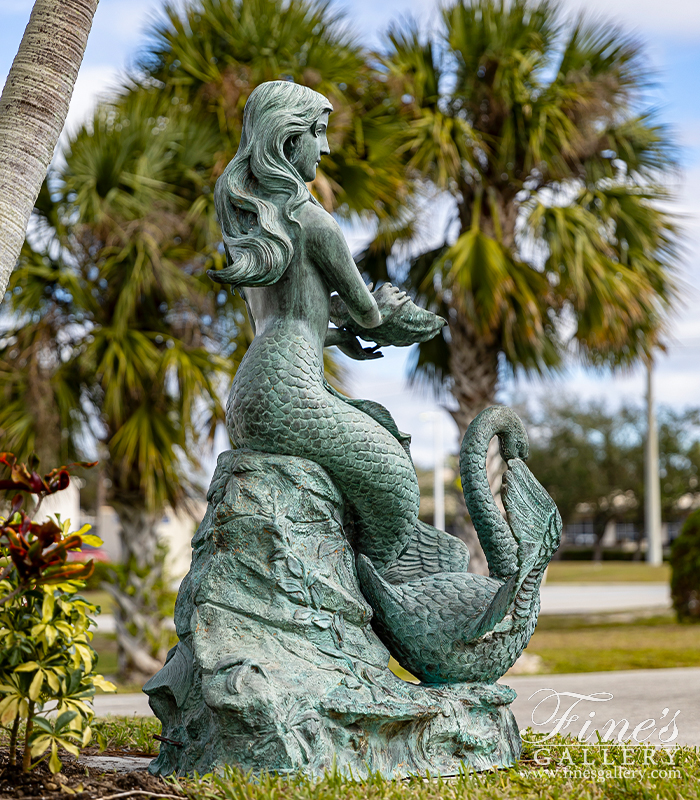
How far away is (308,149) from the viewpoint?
12.8 ft

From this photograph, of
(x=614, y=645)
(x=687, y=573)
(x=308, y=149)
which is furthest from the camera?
(x=687, y=573)

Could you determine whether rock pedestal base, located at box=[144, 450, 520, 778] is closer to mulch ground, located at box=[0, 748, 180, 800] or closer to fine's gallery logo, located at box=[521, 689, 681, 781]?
mulch ground, located at box=[0, 748, 180, 800]

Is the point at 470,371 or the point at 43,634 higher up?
the point at 470,371

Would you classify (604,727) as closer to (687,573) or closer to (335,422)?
(335,422)

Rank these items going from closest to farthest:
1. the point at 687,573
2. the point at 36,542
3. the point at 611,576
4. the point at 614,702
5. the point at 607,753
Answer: the point at 36,542 → the point at 607,753 → the point at 614,702 → the point at 687,573 → the point at 611,576

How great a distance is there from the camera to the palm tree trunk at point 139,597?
8.74 metres

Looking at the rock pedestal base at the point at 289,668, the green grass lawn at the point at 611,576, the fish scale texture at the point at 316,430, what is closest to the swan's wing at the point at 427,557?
the fish scale texture at the point at 316,430

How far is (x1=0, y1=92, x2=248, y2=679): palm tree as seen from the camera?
8.11 meters

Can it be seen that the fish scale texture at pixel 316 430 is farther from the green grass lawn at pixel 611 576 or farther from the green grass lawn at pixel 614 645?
the green grass lawn at pixel 611 576

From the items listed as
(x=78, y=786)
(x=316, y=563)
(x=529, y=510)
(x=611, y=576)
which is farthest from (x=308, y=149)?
(x=611, y=576)

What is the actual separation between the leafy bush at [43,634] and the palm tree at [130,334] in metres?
4.73

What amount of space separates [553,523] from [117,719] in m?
3.16

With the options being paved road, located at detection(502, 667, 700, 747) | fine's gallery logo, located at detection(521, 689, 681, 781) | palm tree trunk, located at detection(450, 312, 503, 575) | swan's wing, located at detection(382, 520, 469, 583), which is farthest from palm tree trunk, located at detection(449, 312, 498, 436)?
swan's wing, located at detection(382, 520, 469, 583)

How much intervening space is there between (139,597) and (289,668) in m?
5.78
